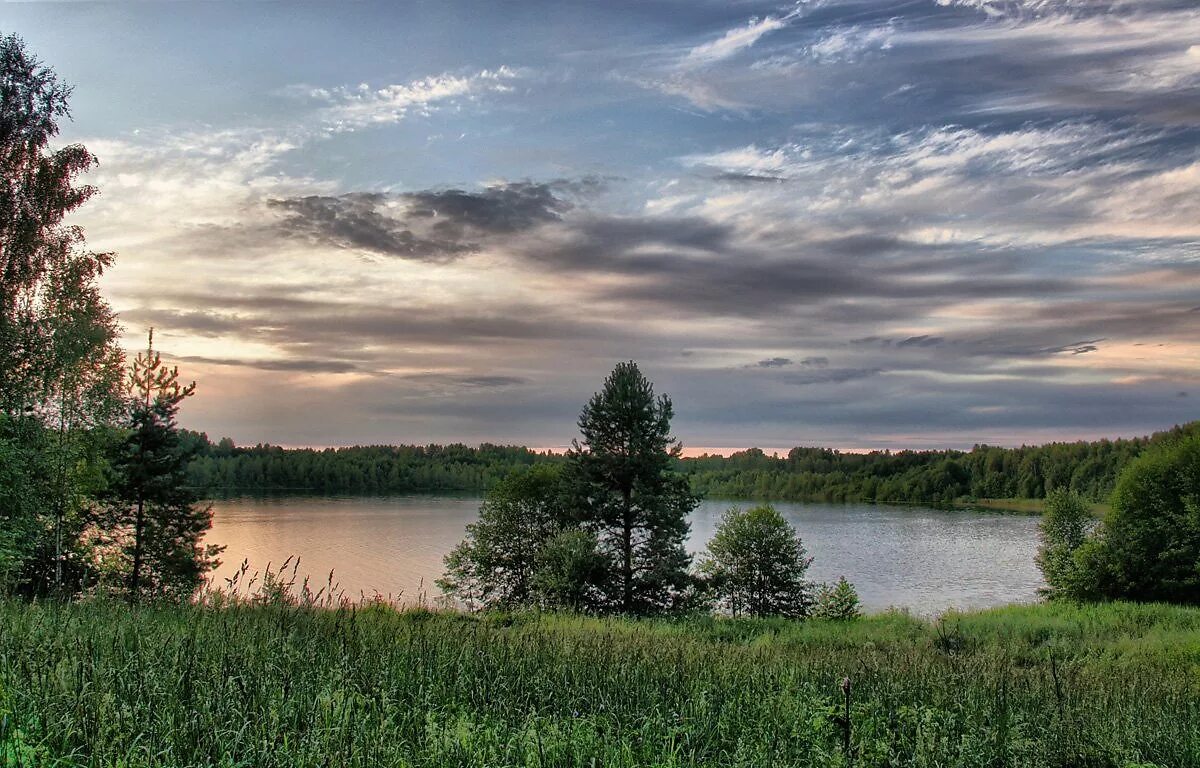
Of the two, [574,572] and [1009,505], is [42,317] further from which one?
[1009,505]

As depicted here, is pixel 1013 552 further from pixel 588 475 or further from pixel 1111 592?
pixel 588 475

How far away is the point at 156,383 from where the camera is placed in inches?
1268

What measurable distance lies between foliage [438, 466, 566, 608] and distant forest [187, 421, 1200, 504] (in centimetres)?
8615

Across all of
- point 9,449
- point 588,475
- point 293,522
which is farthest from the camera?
point 293,522

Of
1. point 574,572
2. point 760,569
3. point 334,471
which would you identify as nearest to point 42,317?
point 574,572

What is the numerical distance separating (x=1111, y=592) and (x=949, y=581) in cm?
993

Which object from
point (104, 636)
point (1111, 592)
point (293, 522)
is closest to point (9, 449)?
point (104, 636)

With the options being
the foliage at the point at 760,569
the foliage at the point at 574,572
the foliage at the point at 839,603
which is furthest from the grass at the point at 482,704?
the foliage at the point at 760,569

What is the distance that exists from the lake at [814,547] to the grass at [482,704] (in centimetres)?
1585

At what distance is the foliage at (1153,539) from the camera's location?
3809 cm

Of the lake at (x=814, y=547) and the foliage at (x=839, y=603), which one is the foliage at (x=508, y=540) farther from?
the foliage at (x=839, y=603)

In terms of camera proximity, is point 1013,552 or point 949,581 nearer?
point 949,581

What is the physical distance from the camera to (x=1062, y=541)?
4444 cm

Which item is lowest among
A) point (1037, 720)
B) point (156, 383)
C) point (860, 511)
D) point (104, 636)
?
point (860, 511)
